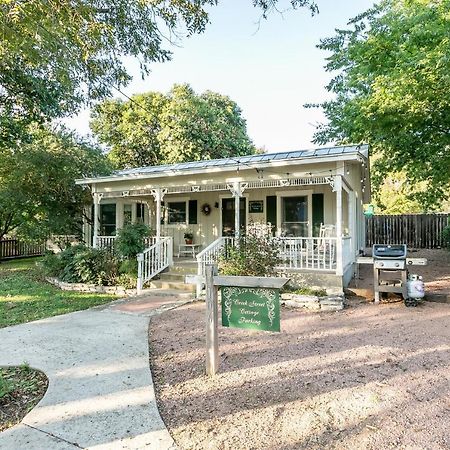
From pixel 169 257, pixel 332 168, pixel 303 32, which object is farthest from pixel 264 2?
pixel 169 257

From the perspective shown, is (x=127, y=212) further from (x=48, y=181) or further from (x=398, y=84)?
(x=398, y=84)

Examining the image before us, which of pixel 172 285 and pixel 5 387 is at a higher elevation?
pixel 172 285

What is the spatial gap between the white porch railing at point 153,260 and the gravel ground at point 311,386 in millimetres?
3321

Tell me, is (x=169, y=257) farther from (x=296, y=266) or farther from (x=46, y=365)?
(x=46, y=365)

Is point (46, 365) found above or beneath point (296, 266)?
beneath

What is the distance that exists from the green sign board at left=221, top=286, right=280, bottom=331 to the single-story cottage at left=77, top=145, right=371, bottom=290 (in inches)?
172

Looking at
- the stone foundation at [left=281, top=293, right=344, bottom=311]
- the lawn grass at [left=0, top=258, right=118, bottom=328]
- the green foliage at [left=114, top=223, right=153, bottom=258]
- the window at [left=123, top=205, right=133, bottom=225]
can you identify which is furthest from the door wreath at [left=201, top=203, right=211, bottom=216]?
the stone foundation at [left=281, top=293, right=344, bottom=311]

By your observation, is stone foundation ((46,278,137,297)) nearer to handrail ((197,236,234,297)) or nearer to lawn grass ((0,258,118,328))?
lawn grass ((0,258,118,328))

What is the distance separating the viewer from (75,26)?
5191 mm

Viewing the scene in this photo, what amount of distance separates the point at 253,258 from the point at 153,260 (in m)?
3.22

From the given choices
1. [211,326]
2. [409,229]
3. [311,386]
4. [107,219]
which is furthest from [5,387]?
[409,229]

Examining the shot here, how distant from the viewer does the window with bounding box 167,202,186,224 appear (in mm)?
12766

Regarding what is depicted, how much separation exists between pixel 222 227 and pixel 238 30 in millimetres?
6611

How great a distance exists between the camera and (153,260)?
9.58 meters
